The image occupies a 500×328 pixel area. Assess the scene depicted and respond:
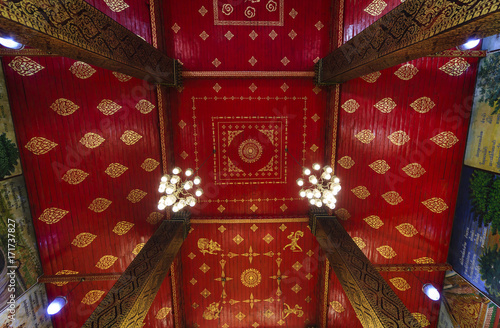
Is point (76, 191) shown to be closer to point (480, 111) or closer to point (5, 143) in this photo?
point (5, 143)

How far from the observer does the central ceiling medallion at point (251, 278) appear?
193 inches

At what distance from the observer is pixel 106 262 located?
4.62 meters

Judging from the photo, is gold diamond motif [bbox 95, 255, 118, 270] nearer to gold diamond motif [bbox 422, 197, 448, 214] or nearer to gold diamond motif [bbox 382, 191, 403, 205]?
gold diamond motif [bbox 382, 191, 403, 205]

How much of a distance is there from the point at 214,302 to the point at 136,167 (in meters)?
3.76

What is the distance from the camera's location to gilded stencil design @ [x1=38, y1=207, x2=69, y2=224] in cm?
430

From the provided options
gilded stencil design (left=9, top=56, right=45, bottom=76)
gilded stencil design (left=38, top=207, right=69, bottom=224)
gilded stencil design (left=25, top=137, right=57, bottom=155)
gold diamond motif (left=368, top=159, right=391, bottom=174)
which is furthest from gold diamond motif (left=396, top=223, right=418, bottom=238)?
gilded stencil design (left=9, top=56, right=45, bottom=76)

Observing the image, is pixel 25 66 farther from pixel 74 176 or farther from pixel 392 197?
pixel 392 197

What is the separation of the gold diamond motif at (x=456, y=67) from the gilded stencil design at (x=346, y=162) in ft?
7.98

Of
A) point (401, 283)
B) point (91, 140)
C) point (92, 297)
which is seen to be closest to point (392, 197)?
point (401, 283)

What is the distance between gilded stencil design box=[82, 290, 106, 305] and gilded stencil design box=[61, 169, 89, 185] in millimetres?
2631

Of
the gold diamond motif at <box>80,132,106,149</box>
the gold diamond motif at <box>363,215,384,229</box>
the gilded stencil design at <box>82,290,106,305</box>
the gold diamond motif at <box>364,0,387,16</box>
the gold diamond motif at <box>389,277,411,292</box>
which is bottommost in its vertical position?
the gilded stencil design at <box>82,290,106,305</box>

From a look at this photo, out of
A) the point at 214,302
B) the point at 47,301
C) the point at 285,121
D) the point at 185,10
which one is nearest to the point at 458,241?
the point at 285,121

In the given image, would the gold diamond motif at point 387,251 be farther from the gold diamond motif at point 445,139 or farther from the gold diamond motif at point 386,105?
the gold diamond motif at point 386,105

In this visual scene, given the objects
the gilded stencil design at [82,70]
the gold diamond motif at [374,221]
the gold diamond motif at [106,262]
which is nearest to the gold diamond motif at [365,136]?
the gold diamond motif at [374,221]
